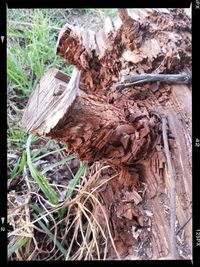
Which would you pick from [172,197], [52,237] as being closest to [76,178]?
[52,237]

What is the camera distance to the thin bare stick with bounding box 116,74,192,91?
572 mm

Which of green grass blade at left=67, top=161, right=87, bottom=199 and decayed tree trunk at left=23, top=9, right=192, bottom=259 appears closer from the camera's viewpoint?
decayed tree trunk at left=23, top=9, right=192, bottom=259

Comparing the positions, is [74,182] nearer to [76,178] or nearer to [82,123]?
[76,178]

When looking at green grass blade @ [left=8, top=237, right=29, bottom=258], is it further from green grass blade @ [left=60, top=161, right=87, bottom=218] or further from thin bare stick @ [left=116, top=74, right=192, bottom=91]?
thin bare stick @ [left=116, top=74, right=192, bottom=91]

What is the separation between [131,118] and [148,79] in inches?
3.0

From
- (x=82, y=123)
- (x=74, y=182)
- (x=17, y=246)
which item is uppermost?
(x=82, y=123)

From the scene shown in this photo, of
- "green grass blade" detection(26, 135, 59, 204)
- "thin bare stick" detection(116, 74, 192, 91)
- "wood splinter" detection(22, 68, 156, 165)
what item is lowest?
"green grass blade" detection(26, 135, 59, 204)

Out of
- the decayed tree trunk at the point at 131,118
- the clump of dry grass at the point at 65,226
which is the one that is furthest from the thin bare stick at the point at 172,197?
the clump of dry grass at the point at 65,226

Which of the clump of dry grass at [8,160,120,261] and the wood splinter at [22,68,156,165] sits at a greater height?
the wood splinter at [22,68,156,165]

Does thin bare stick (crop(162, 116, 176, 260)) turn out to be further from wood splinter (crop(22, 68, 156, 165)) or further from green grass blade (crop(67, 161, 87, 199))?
green grass blade (crop(67, 161, 87, 199))

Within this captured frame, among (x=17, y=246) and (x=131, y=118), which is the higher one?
(x=131, y=118)

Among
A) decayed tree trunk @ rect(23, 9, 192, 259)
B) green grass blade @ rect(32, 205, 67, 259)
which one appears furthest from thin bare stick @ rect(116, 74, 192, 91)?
green grass blade @ rect(32, 205, 67, 259)

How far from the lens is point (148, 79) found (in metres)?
0.57

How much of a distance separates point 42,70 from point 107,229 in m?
0.41
